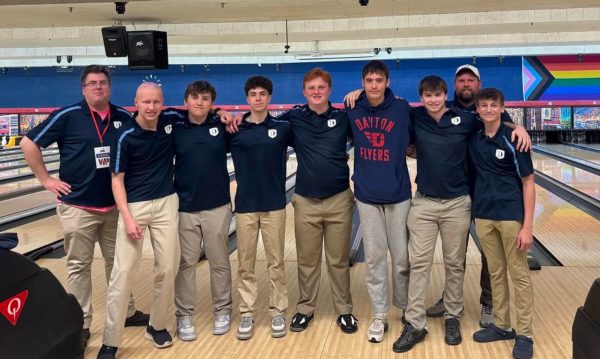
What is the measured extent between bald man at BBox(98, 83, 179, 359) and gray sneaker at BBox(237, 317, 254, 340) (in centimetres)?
34

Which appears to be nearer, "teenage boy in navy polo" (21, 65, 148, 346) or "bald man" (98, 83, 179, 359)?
"bald man" (98, 83, 179, 359)

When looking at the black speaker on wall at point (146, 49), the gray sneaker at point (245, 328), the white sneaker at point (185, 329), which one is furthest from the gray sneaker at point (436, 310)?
the black speaker on wall at point (146, 49)

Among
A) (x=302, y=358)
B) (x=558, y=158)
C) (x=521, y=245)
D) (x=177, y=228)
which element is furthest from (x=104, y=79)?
(x=558, y=158)

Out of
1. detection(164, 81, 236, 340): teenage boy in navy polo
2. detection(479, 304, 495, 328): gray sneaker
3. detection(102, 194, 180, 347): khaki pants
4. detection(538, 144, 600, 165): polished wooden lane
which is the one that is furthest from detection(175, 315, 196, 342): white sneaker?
detection(538, 144, 600, 165): polished wooden lane

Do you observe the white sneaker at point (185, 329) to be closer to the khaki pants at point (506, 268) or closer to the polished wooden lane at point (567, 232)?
the khaki pants at point (506, 268)

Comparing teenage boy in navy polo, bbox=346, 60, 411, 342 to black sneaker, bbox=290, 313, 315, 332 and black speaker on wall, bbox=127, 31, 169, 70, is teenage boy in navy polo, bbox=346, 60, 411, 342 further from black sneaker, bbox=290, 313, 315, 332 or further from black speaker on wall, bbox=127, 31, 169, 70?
black speaker on wall, bbox=127, 31, 169, 70

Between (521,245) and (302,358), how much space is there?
111cm

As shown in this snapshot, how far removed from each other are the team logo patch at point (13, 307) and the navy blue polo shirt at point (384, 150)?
1.67 metres

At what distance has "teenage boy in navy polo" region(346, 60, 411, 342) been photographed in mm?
2693

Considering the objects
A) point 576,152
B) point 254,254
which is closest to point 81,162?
point 254,254

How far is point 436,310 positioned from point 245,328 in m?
1.05

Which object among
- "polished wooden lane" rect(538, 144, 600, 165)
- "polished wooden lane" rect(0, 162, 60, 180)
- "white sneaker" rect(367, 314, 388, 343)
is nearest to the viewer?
"white sneaker" rect(367, 314, 388, 343)

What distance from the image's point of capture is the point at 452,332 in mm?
2688

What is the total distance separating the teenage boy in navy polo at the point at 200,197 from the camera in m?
2.75
